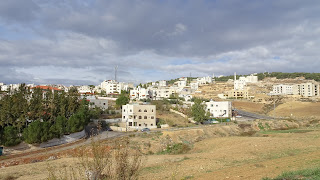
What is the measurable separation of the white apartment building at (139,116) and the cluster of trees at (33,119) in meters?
15.1

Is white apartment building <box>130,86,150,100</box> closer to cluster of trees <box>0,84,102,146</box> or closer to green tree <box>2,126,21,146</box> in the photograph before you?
cluster of trees <box>0,84,102,146</box>

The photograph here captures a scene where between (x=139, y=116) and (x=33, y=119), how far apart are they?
26534 millimetres

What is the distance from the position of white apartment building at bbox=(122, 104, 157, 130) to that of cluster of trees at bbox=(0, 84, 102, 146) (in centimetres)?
1511

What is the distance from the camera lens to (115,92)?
14850 centimetres

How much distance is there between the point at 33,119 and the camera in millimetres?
42438

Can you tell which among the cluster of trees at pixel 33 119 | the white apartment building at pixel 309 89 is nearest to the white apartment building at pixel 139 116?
the cluster of trees at pixel 33 119

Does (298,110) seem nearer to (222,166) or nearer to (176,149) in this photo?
(176,149)

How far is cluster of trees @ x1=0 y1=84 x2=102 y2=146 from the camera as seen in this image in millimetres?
35875

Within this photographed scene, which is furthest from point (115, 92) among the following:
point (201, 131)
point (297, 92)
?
point (297, 92)

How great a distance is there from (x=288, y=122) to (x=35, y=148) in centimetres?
6572

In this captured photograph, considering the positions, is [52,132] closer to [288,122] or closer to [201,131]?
[201,131]

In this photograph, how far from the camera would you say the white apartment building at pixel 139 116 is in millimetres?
61281

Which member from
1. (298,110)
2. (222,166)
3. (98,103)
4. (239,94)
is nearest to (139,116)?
(98,103)

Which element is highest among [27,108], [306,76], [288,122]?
[306,76]
